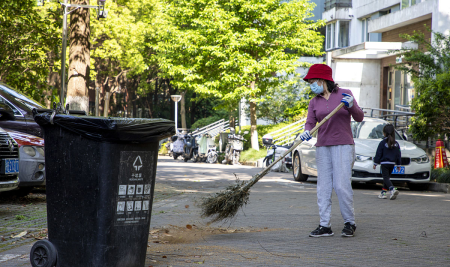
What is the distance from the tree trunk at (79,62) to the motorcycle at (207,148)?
13833 mm

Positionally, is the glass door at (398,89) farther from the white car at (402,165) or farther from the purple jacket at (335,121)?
the purple jacket at (335,121)

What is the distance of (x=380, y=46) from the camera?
2502cm

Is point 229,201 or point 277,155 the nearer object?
point 229,201

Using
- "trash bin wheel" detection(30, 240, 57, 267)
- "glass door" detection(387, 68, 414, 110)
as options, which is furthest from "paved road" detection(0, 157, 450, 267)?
"glass door" detection(387, 68, 414, 110)

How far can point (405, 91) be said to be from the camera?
1051 inches

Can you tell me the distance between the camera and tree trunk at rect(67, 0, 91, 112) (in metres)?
11.8

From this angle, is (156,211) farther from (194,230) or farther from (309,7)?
(309,7)

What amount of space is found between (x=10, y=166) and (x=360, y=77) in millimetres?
23947

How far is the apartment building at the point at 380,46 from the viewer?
2409cm

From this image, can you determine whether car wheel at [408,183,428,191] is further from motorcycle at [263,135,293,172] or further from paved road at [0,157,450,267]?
motorcycle at [263,135,293,172]

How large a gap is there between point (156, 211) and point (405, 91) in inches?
826

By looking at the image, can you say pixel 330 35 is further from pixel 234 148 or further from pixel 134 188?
pixel 134 188

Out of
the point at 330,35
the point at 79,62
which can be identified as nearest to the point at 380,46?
the point at 330,35

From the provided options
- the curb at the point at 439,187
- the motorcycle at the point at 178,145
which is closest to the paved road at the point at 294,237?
the curb at the point at 439,187
